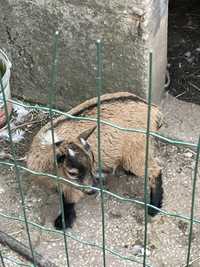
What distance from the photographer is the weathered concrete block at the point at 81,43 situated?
3.77 meters

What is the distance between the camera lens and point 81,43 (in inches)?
158

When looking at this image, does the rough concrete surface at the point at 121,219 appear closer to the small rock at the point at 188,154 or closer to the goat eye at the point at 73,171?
the small rock at the point at 188,154

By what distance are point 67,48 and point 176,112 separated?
877 mm

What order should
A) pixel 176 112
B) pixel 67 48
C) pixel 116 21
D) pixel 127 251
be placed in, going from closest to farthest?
pixel 127 251, pixel 116 21, pixel 67 48, pixel 176 112

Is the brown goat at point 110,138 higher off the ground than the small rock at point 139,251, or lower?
higher

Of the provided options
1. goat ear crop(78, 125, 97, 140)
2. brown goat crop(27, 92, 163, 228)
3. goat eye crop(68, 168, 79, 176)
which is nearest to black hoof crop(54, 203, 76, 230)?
brown goat crop(27, 92, 163, 228)

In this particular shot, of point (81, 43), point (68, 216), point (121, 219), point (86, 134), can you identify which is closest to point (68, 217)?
point (68, 216)

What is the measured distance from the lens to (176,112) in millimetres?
4371

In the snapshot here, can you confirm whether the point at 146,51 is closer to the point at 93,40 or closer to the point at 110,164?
the point at 93,40

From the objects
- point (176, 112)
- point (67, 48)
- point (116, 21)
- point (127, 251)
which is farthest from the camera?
point (176, 112)

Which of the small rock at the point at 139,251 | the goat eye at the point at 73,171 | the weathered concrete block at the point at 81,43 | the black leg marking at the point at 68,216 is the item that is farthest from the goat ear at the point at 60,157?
the weathered concrete block at the point at 81,43

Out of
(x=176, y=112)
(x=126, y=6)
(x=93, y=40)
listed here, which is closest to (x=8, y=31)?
(x=93, y=40)

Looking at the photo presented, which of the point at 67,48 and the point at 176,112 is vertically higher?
the point at 67,48

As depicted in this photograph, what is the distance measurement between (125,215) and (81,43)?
1109 mm
